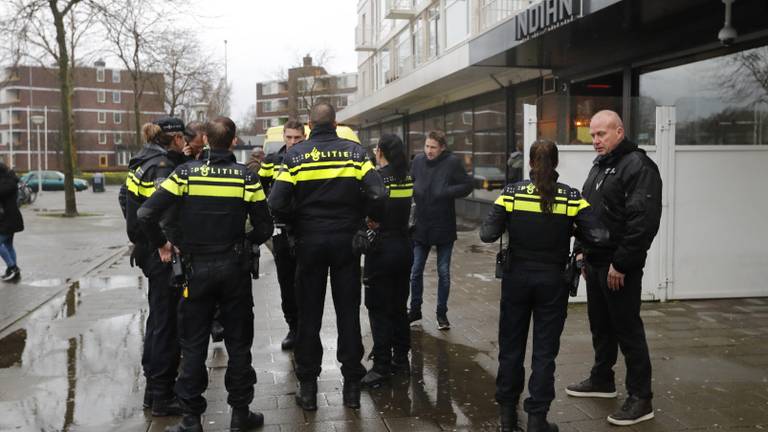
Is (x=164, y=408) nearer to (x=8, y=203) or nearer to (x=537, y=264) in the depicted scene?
(x=537, y=264)

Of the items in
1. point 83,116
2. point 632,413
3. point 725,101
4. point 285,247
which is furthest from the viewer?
point 83,116

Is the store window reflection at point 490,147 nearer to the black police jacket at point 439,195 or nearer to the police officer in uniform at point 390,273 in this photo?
the black police jacket at point 439,195

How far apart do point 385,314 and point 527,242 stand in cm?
155

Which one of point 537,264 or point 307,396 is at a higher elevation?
point 537,264

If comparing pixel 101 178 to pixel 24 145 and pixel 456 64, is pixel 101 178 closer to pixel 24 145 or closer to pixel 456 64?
pixel 456 64

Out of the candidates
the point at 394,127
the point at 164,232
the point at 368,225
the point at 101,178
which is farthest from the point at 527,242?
the point at 101,178

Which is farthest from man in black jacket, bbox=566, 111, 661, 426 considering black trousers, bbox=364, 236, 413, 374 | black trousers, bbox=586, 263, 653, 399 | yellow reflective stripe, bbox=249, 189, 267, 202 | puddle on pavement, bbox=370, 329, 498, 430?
yellow reflective stripe, bbox=249, 189, 267, 202

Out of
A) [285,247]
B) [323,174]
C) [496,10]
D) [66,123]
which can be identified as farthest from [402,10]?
[323,174]

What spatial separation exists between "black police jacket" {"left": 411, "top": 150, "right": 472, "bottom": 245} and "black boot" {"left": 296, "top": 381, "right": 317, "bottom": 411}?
8.47ft

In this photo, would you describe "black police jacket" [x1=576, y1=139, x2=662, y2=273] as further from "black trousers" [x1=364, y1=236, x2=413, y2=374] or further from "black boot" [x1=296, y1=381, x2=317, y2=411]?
"black boot" [x1=296, y1=381, x2=317, y2=411]

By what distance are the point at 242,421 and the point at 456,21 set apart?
1642 cm

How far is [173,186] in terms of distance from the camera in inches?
163

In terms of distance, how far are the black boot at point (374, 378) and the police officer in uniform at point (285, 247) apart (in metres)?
0.98

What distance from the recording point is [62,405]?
15.8 ft
